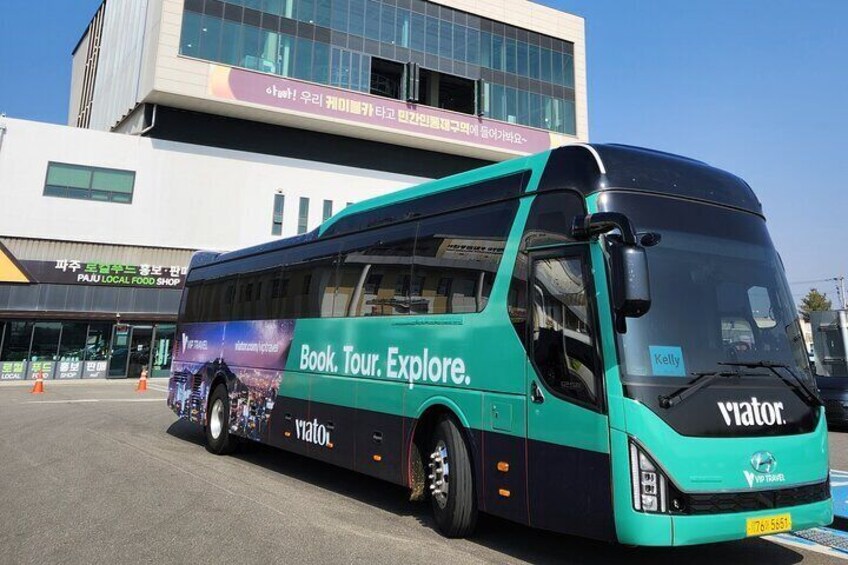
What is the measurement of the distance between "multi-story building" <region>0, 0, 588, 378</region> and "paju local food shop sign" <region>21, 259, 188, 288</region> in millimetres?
79

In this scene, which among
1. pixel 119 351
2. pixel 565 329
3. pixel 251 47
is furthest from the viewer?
pixel 251 47

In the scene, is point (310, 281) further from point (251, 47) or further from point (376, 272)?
point (251, 47)

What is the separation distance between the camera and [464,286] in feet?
19.1

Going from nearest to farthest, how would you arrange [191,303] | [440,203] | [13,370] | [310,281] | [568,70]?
[440,203] → [310,281] → [191,303] → [13,370] → [568,70]

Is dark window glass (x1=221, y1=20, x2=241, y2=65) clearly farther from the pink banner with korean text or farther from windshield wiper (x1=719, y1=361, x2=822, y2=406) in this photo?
windshield wiper (x1=719, y1=361, x2=822, y2=406)

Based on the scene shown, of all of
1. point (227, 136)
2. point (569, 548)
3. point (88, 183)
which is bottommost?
point (569, 548)

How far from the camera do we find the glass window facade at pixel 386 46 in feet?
122

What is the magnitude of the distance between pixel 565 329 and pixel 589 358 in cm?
34

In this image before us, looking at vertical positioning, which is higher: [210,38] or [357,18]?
[357,18]

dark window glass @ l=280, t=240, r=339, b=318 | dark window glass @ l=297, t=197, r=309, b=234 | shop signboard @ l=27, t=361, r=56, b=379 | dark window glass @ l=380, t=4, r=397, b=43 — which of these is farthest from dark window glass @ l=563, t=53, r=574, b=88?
dark window glass @ l=280, t=240, r=339, b=318

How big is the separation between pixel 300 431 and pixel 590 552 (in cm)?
432

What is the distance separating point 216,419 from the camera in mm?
10523

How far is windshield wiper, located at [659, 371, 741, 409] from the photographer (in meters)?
4.13

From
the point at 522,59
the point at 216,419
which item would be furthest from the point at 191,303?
the point at 522,59
